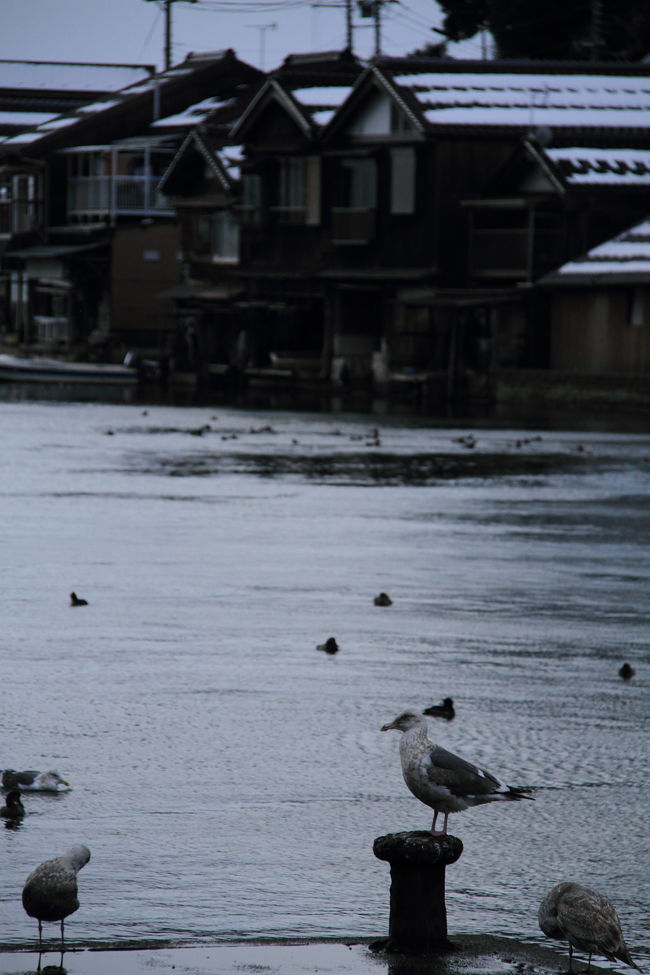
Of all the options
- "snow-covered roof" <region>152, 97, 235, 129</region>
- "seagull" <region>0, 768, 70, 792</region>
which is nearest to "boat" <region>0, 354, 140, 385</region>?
"snow-covered roof" <region>152, 97, 235, 129</region>

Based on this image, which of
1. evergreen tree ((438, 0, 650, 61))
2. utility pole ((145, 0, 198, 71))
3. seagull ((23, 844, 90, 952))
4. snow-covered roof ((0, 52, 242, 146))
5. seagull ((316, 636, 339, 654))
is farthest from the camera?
utility pole ((145, 0, 198, 71))

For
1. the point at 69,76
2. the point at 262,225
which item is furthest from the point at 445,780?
the point at 69,76

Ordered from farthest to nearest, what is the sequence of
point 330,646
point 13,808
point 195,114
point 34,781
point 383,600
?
point 195,114 < point 383,600 < point 330,646 < point 34,781 < point 13,808

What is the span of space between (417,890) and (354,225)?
4270 centimetres

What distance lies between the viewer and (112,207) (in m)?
61.1

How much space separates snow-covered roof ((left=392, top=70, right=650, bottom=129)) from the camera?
147 ft

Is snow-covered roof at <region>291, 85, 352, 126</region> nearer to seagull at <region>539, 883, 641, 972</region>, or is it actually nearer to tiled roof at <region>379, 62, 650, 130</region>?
tiled roof at <region>379, 62, 650, 130</region>

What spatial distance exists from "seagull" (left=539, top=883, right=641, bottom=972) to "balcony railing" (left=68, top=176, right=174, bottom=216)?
57.4 m

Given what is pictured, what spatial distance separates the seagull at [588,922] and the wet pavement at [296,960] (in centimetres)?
28

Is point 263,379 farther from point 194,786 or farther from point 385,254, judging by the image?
point 194,786

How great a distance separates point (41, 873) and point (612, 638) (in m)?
6.85

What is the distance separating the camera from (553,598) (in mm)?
12945

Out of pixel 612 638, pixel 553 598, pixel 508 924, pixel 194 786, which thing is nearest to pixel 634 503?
pixel 553 598

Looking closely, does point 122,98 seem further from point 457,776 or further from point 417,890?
point 417,890
